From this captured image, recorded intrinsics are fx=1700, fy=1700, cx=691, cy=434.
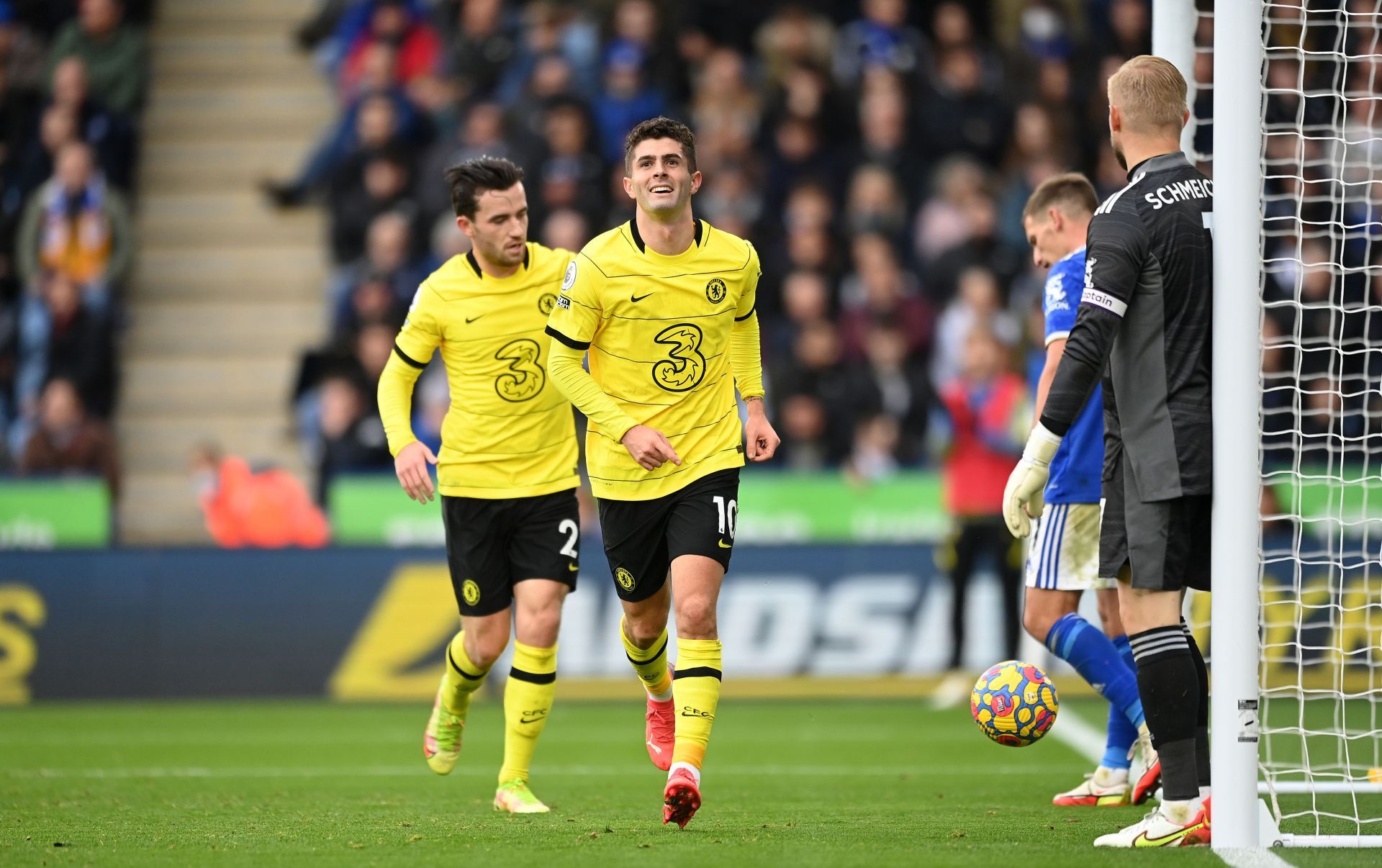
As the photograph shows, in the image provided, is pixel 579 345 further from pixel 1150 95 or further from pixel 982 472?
pixel 982 472

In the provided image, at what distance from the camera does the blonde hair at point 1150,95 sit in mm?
5273

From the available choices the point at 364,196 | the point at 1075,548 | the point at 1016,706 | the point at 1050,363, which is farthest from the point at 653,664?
the point at 364,196

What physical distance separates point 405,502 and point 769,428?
7.08 meters

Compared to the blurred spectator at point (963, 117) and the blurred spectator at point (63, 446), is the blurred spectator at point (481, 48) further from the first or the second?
the blurred spectator at point (63, 446)

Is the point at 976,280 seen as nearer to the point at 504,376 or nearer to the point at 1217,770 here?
the point at 504,376

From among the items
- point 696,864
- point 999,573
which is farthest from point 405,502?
point 696,864

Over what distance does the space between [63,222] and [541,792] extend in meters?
10.2

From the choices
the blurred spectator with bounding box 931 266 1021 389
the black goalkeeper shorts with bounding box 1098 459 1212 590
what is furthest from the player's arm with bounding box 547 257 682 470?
the blurred spectator with bounding box 931 266 1021 389

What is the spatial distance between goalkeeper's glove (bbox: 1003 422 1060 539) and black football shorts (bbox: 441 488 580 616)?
7.54ft

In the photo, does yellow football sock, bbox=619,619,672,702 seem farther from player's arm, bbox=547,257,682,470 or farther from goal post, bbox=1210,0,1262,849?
goal post, bbox=1210,0,1262,849

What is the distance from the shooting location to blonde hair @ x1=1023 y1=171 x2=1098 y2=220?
7.02 m

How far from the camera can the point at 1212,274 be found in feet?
17.3

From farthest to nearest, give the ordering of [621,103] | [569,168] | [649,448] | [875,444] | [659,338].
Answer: [621,103] → [569,168] → [875,444] → [659,338] → [649,448]

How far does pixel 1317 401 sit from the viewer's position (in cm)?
924
